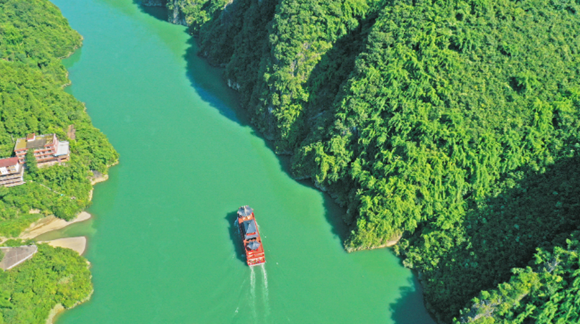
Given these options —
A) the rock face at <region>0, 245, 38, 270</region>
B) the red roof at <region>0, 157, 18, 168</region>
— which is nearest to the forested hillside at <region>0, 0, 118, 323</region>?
the rock face at <region>0, 245, 38, 270</region>

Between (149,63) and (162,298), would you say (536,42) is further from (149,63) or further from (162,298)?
(149,63)

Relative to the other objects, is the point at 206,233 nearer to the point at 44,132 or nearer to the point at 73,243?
the point at 73,243

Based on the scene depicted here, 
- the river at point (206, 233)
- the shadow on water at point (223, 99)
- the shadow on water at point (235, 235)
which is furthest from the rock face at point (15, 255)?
the shadow on water at point (223, 99)

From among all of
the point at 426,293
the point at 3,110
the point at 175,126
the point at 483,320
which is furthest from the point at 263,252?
the point at 3,110

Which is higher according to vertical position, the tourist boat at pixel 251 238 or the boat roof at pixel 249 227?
the boat roof at pixel 249 227

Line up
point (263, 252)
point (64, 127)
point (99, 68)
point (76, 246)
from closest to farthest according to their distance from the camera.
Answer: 1. point (263, 252)
2. point (76, 246)
3. point (64, 127)
4. point (99, 68)

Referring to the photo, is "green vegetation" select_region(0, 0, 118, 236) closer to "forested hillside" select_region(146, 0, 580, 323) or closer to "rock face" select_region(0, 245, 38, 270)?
"rock face" select_region(0, 245, 38, 270)

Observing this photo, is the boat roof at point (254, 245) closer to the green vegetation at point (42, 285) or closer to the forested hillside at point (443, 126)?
the forested hillside at point (443, 126)

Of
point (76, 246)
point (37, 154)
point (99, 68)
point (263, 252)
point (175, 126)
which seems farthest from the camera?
point (99, 68)
